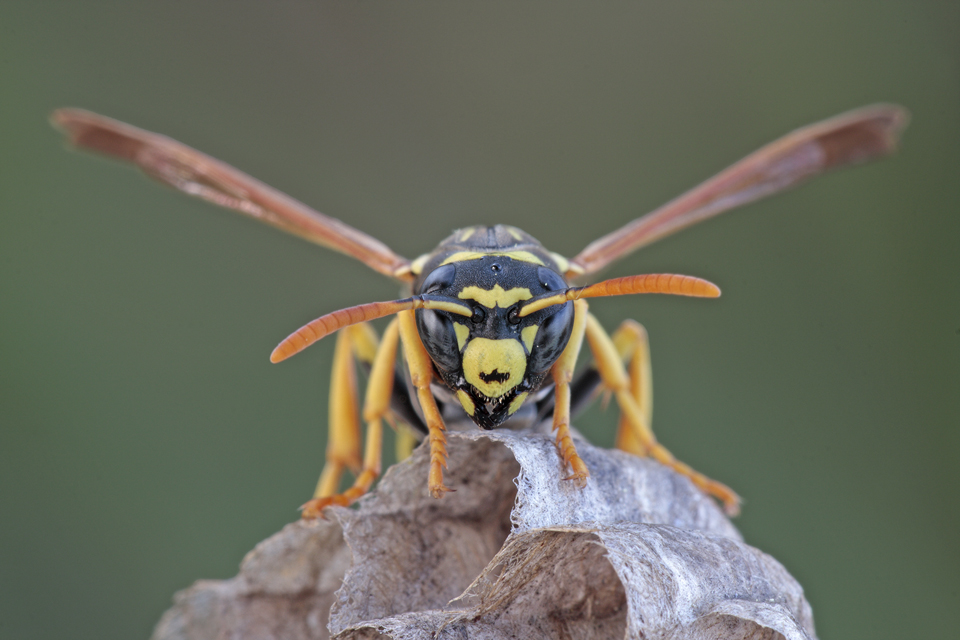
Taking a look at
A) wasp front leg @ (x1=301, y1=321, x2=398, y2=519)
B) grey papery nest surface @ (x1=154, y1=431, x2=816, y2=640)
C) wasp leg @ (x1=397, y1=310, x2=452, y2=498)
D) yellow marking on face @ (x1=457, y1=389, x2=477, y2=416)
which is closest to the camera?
grey papery nest surface @ (x1=154, y1=431, x2=816, y2=640)

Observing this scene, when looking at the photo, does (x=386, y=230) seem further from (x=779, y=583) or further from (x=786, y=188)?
(x=779, y=583)

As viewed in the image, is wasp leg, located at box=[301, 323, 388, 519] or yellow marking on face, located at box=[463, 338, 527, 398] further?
wasp leg, located at box=[301, 323, 388, 519]

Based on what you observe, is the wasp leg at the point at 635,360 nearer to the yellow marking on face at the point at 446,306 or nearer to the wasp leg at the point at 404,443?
the wasp leg at the point at 404,443

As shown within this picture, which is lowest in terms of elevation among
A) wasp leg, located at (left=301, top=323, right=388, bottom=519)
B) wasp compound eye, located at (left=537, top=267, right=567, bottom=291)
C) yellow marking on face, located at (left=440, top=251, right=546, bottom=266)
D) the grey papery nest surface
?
the grey papery nest surface

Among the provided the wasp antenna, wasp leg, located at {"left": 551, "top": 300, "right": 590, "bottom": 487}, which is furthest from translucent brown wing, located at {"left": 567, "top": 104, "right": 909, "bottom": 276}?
the wasp antenna

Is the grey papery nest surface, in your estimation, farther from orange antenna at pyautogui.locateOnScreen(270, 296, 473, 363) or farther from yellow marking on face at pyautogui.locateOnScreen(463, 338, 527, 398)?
orange antenna at pyautogui.locateOnScreen(270, 296, 473, 363)

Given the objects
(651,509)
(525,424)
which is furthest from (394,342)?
(651,509)
